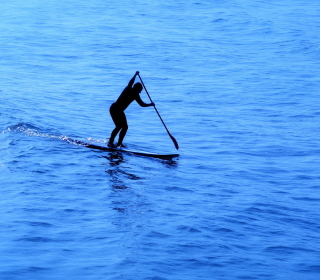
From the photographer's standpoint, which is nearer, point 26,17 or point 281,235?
point 281,235

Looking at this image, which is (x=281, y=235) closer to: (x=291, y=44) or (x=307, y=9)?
(x=291, y=44)

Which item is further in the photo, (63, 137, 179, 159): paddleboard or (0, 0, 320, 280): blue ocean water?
(63, 137, 179, 159): paddleboard

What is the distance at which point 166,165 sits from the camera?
542 inches

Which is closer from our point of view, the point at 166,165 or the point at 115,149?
the point at 166,165

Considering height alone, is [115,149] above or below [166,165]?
above

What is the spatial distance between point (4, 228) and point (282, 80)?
18108 millimetres

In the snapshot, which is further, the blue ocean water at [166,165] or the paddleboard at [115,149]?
the paddleboard at [115,149]

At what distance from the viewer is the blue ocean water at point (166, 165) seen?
923 cm

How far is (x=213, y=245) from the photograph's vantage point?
31.8ft

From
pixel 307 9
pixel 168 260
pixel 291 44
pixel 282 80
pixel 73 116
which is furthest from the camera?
pixel 307 9

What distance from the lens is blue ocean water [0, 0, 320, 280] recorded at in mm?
9234

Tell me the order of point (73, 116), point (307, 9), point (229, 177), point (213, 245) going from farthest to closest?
1. point (307, 9)
2. point (73, 116)
3. point (229, 177)
4. point (213, 245)

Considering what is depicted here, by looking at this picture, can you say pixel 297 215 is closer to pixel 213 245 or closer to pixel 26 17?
pixel 213 245

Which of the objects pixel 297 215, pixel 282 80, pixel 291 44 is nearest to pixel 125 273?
pixel 297 215
